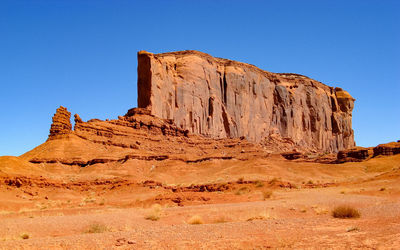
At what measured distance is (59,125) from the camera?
5203 centimetres

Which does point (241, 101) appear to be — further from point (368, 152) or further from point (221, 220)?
point (221, 220)

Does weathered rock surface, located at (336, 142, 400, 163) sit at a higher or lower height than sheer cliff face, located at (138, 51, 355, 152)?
lower

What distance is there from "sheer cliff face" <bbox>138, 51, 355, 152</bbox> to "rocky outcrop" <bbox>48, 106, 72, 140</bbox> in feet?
62.7

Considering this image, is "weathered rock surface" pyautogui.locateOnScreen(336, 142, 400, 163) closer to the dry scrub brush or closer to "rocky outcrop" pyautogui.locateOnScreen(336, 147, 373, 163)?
"rocky outcrop" pyautogui.locateOnScreen(336, 147, 373, 163)

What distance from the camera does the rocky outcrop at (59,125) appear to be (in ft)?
170

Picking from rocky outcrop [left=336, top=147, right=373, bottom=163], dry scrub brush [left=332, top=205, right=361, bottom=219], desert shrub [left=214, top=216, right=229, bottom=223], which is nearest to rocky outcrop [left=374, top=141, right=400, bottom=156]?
rocky outcrop [left=336, top=147, right=373, bottom=163]

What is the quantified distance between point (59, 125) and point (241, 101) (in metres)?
49.5

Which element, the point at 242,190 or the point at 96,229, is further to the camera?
the point at 242,190

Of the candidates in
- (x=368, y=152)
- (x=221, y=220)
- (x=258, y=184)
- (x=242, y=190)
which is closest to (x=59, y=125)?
(x=258, y=184)

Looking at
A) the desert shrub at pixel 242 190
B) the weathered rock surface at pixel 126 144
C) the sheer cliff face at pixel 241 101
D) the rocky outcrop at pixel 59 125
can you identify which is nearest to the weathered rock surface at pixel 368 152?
the weathered rock surface at pixel 126 144

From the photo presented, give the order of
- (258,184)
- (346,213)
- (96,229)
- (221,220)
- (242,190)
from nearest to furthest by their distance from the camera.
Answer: (96,229) < (346,213) < (221,220) < (242,190) < (258,184)

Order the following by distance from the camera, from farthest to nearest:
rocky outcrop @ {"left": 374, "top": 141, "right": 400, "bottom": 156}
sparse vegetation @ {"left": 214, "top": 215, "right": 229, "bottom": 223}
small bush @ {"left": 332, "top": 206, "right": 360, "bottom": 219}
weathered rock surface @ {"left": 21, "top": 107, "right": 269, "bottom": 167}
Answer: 1. rocky outcrop @ {"left": 374, "top": 141, "right": 400, "bottom": 156}
2. weathered rock surface @ {"left": 21, "top": 107, "right": 269, "bottom": 167}
3. sparse vegetation @ {"left": 214, "top": 215, "right": 229, "bottom": 223}
4. small bush @ {"left": 332, "top": 206, "right": 360, "bottom": 219}

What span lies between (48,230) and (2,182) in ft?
47.5

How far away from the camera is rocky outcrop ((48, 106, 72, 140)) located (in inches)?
2038
